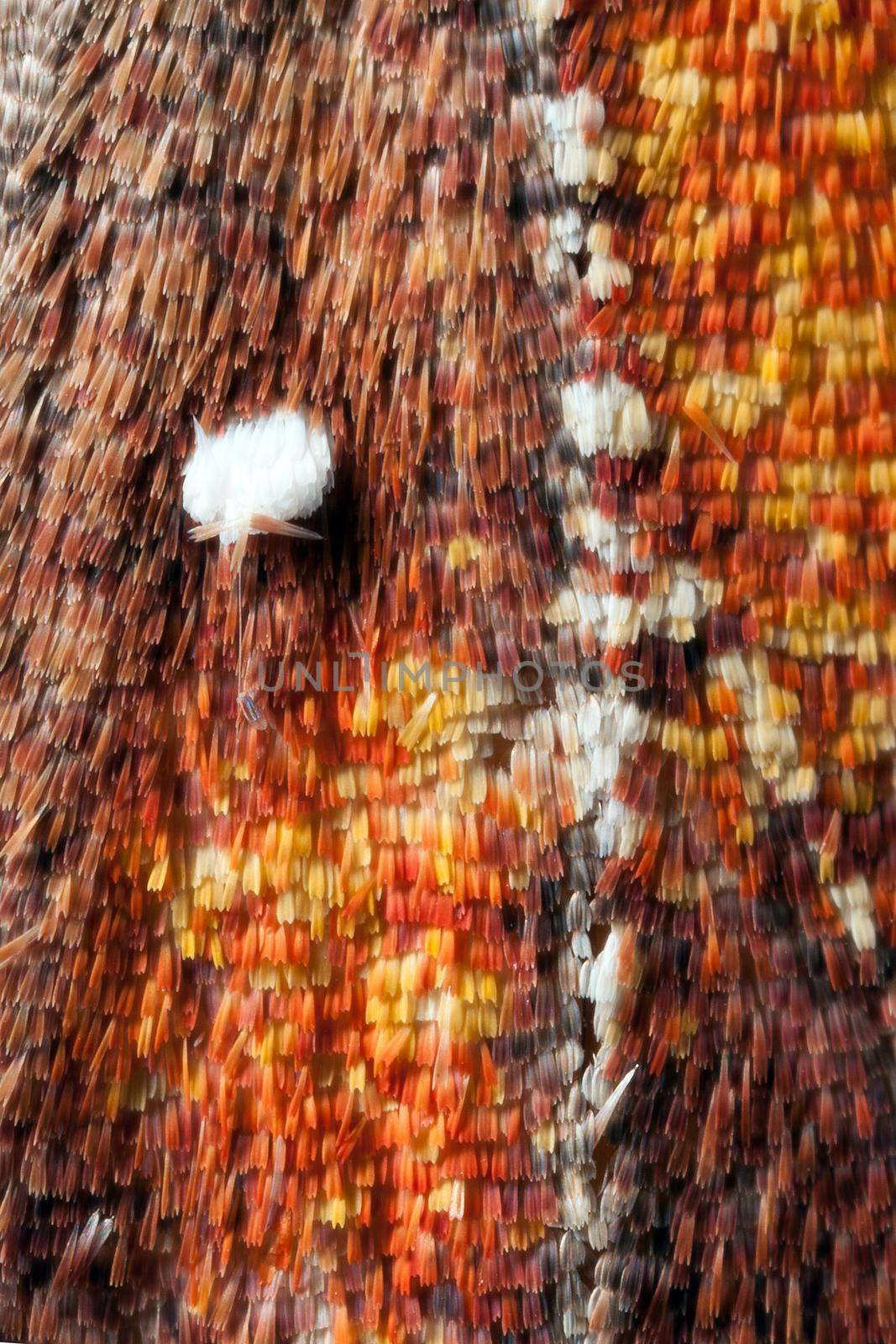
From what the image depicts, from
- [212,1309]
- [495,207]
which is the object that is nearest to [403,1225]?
[212,1309]

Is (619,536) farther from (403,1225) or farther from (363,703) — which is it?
(403,1225)

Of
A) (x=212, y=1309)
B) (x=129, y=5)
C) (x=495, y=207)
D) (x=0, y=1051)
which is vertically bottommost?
(x=212, y=1309)

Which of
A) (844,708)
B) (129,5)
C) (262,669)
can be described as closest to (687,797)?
(844,708)

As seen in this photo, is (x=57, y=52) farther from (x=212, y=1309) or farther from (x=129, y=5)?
(x=212, y=1309)

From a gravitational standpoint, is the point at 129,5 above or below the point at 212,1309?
above

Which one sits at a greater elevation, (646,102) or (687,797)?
(646,102)

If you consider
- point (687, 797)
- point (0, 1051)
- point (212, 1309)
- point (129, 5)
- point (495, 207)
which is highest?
point (129, 5)
